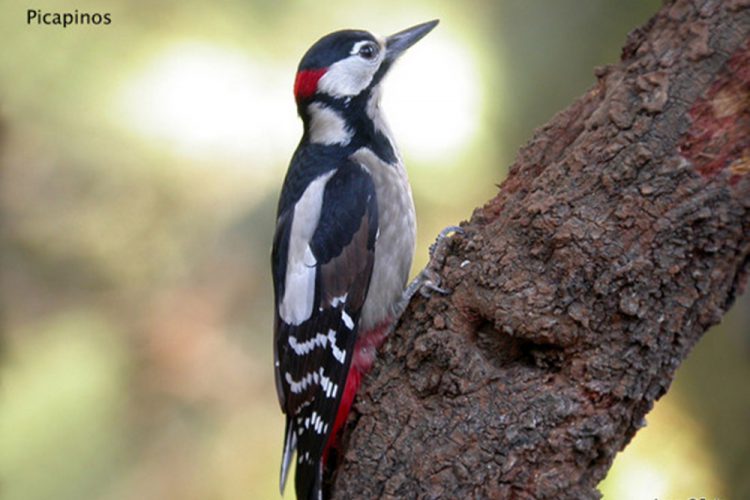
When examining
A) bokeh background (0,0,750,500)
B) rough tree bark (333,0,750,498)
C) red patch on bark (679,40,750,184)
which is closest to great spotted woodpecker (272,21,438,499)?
rough tree bark (333,0,750,498)

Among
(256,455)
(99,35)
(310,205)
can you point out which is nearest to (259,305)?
(256,455)

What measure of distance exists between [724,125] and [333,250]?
2.33ft

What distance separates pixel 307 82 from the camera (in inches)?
69.4

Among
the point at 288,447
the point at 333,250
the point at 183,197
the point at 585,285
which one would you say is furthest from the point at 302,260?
the point at 183,197

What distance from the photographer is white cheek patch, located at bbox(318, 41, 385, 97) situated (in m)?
1.76

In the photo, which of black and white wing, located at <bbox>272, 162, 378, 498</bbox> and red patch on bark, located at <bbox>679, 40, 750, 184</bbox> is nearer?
red patch on bark, located at <bbox>679, 40, 750, 184</bbox>

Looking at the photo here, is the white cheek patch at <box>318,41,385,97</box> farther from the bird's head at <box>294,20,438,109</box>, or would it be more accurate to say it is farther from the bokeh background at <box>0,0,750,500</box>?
the bokeh background at <box>0,0,750,500</box>

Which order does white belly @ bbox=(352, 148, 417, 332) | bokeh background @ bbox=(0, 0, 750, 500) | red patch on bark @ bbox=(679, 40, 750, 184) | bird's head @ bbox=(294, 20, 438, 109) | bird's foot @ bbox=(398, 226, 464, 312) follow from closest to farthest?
1. red patch on bark @ bbox=(679, 40, 750, 184)
2. bird's foot @ bbox=(398, 226, 464, 312)
3. white belly @ bbox=(352, 148, 417, 332)
4. bird's head @ bbox=(294, 20, 438, 109)
5. bokeh background @ bbox=(0, 0, 750, 500)

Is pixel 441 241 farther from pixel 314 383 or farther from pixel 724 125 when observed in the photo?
pixel 724 125

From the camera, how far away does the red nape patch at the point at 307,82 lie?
175 centimetres

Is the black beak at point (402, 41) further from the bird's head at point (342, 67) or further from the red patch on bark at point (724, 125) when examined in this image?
the red patch on bark at point (724, 125)

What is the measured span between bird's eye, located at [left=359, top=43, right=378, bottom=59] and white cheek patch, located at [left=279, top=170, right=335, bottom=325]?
0.26 metres

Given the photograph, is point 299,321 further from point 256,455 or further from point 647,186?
point 256,455

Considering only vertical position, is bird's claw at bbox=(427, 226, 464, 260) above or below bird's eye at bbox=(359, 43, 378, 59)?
below
